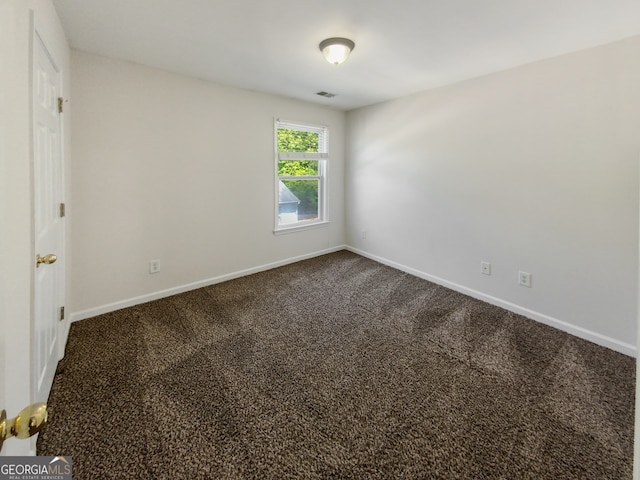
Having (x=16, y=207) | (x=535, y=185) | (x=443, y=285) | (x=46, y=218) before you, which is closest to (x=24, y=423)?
(x=16, y=207)

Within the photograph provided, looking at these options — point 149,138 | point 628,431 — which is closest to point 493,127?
point 628,431

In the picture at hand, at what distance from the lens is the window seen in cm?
413

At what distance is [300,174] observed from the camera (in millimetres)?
4402

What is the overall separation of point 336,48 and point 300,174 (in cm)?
222

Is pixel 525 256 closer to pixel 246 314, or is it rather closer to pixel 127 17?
pixel 246 314

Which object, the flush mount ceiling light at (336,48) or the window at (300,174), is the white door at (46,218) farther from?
the window at (300,174)

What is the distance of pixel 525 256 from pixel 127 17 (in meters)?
3.71

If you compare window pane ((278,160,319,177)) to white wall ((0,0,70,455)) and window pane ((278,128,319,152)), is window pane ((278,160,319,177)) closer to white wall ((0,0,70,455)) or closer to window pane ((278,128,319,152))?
window pane ((278,128,319,152))

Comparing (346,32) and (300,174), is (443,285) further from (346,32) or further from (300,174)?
(346,32)

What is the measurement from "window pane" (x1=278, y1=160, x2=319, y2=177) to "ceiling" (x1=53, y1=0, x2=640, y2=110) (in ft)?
4.24

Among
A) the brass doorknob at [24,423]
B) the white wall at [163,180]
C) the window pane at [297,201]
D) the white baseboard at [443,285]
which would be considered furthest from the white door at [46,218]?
the window pane at [297,201]

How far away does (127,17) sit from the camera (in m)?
2.02

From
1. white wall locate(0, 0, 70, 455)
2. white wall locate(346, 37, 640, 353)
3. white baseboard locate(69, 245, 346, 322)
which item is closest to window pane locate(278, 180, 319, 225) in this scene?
white baseboard locate(69, 245, 346, 322)

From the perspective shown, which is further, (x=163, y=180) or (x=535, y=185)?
(x=163, y=180)
